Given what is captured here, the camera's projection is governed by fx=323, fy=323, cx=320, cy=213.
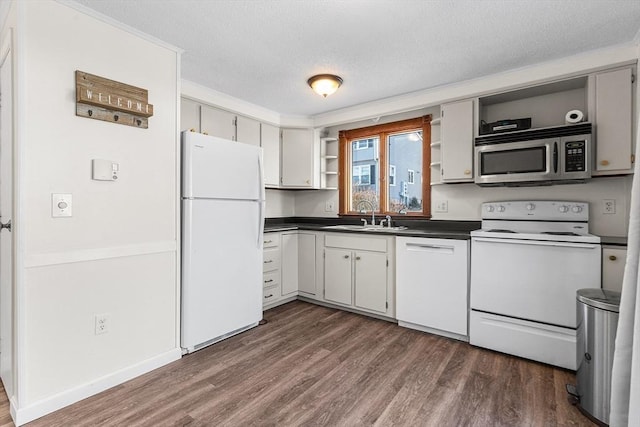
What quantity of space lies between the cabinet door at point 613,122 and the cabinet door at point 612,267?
2.08 feet

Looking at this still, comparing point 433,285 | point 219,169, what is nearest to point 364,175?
point 433,285

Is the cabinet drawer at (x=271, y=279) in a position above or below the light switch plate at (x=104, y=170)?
below

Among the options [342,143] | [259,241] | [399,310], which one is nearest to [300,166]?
[342,143]

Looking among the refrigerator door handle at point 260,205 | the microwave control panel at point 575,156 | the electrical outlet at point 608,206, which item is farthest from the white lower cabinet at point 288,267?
the electrical outlet at point 608,206

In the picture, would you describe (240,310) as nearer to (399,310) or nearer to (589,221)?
(399,310)

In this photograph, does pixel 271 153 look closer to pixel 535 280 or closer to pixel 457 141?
pixel 457 141

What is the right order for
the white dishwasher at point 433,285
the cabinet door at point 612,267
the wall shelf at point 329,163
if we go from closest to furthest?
the cabinet door at point 612,267
the white dishwasher at point 433,285
the wall shelf at point 329,163

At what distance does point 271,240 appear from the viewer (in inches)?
140

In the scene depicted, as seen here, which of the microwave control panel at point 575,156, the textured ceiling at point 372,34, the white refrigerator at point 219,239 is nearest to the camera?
the textured ceiling at point 372,34

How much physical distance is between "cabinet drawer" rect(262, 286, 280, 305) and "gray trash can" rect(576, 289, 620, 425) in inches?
105

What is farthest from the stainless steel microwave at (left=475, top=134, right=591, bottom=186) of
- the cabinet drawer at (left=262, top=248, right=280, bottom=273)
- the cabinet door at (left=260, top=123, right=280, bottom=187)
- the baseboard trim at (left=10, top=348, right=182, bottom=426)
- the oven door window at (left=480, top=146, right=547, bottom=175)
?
the baseboard trim at (left=10, top=348, right=182, bottom=426)

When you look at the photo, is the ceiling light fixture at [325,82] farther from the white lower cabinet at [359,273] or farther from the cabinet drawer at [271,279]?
the cabinet drawer at [271,279]

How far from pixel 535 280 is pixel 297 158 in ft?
9.29

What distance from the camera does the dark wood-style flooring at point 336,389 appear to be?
69.2 inches
